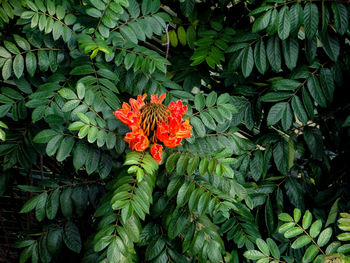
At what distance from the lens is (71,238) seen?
169cm

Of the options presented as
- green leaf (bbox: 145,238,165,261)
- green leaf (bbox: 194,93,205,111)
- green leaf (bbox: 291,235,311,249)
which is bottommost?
green leaf (bbox: 145,238,165,261)

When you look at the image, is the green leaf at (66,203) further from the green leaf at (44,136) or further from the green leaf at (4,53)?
the green leaf at (4,53)

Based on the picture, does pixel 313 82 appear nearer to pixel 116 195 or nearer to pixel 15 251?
pixel 116 195

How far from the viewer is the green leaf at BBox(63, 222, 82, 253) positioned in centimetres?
168

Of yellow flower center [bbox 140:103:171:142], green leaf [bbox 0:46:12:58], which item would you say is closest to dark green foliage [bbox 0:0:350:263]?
green leaf [bbox 0:46:12:58]

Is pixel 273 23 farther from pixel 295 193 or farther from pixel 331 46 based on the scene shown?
pixel 295 193

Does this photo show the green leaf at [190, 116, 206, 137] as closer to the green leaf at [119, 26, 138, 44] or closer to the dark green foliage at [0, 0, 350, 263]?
the dark green foliage at [0, 0, 350, 263]

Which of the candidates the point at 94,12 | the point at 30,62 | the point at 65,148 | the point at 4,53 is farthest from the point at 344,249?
the point at 4,53

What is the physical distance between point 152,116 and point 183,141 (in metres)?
0.22

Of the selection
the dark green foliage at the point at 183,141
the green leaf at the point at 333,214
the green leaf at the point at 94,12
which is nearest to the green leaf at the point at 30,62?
the dark green foliage at the point at 183,141

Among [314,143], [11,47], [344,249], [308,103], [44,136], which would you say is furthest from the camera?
[314,143]

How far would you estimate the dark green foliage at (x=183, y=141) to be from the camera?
4.55 ft

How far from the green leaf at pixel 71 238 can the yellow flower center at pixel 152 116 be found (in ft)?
2.19

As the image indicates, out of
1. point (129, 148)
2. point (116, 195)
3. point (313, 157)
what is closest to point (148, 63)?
point (129, 148)
